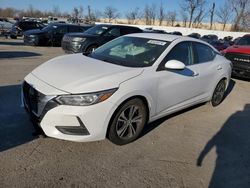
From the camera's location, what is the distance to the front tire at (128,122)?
12.5 feet

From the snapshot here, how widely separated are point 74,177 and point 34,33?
15836 mm

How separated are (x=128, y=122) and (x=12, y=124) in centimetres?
192

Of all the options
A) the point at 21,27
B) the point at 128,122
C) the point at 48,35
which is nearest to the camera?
the point at 128,122

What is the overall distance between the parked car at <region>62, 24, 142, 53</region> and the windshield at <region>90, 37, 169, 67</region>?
6.42m

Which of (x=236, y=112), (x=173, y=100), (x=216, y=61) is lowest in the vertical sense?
(x=236, y=112)

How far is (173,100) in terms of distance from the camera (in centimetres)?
464

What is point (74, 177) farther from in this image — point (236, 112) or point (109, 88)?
point (236, 112)

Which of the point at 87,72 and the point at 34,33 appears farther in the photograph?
the point at 34,33

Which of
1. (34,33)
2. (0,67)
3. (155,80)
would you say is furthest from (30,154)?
(34,33)

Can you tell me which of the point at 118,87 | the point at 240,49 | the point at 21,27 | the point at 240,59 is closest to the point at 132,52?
the point at 118,87

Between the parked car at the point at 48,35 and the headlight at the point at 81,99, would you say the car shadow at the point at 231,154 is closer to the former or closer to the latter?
the headlight at the point at 81,99

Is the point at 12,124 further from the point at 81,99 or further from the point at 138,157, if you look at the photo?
the point at 138,157

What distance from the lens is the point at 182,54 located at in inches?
193

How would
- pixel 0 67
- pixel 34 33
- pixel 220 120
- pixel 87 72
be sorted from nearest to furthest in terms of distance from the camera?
1. pixel 87 72
2. pixel 220 120
3. pixel 0 67
4. pixel 34 33
